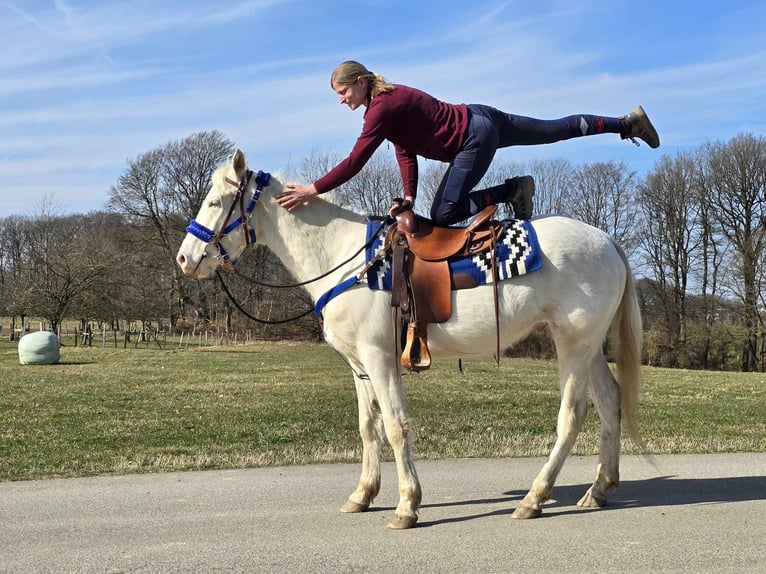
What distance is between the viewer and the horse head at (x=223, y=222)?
630cm

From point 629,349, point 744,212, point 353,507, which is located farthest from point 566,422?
point 744,212

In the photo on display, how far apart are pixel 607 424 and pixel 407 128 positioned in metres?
3.08

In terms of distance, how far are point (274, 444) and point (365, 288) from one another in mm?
5261

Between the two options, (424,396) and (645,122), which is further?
(424,396)

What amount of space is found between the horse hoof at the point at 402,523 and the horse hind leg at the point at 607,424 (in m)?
1.62

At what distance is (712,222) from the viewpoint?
51.9 metres

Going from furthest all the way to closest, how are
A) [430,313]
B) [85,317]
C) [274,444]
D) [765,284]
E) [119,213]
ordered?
[119,213], [85,317], [765,284], [274,444], [430,313]

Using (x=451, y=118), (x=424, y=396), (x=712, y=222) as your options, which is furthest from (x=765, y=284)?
(x=451, y=118)

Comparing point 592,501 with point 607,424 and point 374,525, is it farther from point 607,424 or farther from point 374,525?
point 374,525

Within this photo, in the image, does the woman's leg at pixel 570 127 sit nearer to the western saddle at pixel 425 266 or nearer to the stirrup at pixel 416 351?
the western saddle at pixel 425 266

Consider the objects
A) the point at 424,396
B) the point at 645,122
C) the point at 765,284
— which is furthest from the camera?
the point at 765,284

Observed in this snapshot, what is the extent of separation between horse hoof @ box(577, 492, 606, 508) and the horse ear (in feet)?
12.8

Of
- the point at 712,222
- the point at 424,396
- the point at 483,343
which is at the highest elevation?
the point at 712,222

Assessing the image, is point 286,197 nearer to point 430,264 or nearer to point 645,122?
point 430,264
